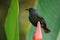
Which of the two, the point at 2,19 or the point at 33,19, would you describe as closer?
the point at 33,19

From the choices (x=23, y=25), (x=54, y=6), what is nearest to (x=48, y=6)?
(x=54, y=6)

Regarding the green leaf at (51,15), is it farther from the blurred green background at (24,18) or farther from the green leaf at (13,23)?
the green leaf at (13,23)

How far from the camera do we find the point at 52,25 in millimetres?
554

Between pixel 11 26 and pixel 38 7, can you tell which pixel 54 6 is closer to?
pixel 38 7

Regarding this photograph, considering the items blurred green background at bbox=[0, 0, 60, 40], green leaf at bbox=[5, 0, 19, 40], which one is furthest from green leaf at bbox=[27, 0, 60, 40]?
green leaf at bbox=[5, 0, 19, 40]

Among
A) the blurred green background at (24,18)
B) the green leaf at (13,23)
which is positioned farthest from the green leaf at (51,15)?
the green leaf at (13,23)

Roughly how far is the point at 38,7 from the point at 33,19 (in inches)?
3.0

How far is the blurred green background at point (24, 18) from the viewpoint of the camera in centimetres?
42

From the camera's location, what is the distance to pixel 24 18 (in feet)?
2.06

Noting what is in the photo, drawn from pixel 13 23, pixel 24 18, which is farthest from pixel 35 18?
pixel 24 18

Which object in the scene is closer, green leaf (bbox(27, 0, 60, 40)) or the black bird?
the black bird

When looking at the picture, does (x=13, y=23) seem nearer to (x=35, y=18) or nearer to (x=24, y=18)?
(x=35, y=18)

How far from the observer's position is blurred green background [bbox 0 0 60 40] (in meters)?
0.42

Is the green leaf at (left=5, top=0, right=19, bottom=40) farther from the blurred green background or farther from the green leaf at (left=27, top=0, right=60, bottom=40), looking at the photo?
the green leaf at (left=27, top=0, right=60, bottom=40)
